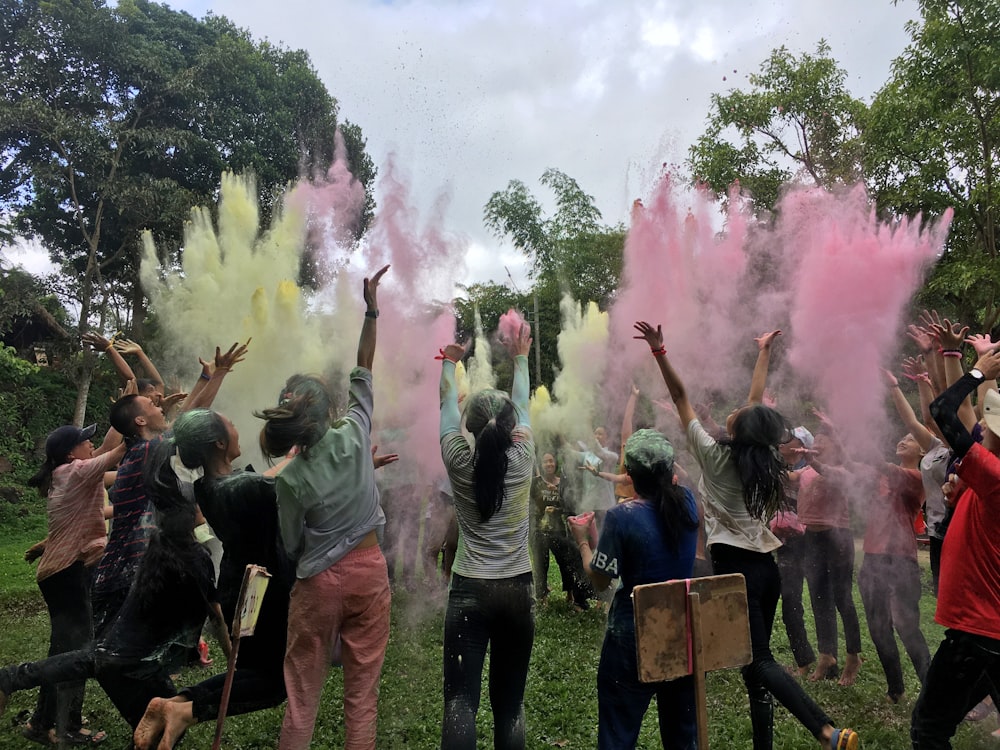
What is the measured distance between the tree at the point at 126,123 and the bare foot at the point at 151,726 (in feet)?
48.7

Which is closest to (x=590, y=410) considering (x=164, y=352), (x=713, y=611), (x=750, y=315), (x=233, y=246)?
(x=750, y=315)

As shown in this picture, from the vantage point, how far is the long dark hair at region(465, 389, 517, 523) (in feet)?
9.84

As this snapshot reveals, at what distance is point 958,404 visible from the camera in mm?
2762

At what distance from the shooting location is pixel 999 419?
2.88 metres

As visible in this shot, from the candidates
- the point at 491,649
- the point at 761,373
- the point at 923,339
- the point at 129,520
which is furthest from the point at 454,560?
the point at 923,339

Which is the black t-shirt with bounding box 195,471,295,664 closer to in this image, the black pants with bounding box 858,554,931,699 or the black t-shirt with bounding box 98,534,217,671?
Result: the black t-shirt with bounding box 98,534,217,671

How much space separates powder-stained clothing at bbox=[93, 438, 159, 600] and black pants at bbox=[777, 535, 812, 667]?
413cm

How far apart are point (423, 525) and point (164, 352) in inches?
273

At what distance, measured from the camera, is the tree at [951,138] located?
835 cm

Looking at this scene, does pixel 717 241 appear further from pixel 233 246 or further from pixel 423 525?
pixel 233 246

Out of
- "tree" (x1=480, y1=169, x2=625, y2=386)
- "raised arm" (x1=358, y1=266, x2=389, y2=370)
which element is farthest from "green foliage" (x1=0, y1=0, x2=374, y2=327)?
"raised arm" (x1=358, y1=266, x2=389, y2=370)

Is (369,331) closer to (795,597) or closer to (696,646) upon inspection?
(696,646)

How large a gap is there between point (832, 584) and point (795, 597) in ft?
0.99

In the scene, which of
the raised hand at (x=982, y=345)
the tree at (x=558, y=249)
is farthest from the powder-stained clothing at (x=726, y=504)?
the tree at (x=558, y=249)
